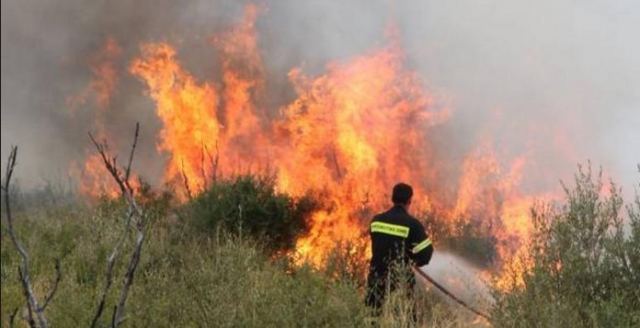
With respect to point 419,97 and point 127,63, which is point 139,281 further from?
point 127,63

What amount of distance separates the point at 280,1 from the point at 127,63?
3879mm

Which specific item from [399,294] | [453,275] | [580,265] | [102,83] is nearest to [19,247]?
[399,294]

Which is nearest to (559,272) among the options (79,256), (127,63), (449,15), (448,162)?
(79,256)

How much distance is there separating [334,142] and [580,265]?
6.45 metres

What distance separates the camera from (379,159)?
1101 centimetres

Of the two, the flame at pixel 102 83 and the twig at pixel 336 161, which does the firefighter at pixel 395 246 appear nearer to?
the twig at pixel 336 161

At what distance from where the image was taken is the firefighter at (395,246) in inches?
250

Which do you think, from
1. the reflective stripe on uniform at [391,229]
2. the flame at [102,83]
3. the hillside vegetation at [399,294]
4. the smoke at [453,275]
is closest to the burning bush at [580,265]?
the hillside vegetation at [399,294]

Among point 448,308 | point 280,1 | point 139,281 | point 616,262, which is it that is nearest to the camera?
point 616,262

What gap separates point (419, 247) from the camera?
20.8ft

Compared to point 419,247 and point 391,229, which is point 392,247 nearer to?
point 391,229

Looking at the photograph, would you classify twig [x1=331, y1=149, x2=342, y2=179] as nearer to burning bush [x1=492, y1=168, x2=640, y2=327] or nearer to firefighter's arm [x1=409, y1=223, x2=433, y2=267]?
firefighter's arm [x1=409, y1=223, x2=433, y2=267]

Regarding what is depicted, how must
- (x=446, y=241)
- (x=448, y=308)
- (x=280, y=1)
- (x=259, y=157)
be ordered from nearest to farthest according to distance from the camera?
(x=448, y=308), (x=446, y=241), (x=259, y=157), (x=280, y=1)

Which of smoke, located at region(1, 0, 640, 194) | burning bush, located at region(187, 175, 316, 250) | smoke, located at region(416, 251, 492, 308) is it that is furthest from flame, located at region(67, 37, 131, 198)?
smoke, located at region(416, 251, 492, 308)
